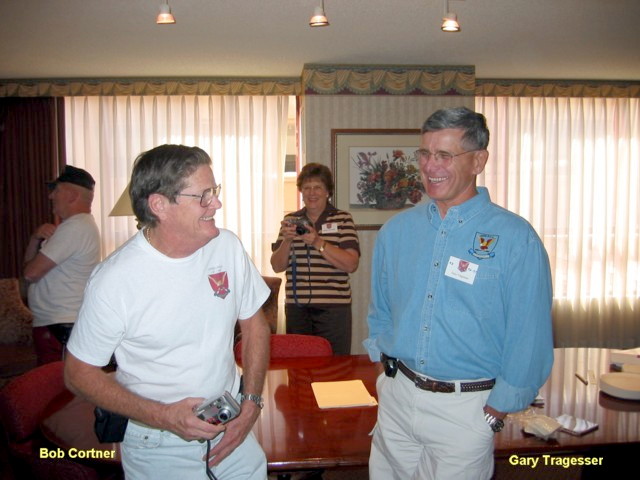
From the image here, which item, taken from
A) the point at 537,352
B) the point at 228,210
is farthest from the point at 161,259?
the point at 228,210

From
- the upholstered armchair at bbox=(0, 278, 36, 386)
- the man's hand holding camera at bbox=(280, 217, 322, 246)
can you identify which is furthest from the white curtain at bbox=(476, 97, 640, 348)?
the upholstered armchair at bbox=(0, 278, 36, 386)

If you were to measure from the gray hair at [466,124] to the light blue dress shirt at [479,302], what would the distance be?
0.54 ft

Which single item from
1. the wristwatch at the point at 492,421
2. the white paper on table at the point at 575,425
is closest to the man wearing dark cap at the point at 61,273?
the wristwatch at the point at 492,421

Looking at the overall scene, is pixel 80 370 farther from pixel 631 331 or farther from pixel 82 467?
pixel 631 331

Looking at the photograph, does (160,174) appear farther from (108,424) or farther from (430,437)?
(430,437)

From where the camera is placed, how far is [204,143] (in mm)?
5160

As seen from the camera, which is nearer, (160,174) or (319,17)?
(160,174)

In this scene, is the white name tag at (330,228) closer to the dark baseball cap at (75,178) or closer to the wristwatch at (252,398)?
the dark baseball cap at (75,178)

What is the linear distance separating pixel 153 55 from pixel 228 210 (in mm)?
1618

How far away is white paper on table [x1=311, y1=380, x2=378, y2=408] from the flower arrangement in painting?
2694 millimetres

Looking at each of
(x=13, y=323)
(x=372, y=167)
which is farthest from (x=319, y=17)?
(x=13, y=323)

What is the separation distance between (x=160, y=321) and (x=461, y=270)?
89 centimetres

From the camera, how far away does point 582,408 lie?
2031mm

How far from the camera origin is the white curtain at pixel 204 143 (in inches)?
200
